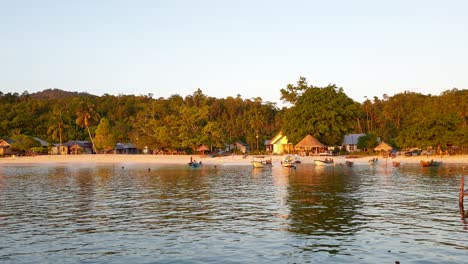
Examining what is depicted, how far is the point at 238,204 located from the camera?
1237 inches

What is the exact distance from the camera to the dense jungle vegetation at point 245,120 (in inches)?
3329

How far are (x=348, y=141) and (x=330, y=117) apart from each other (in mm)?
21453

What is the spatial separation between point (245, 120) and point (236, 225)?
10324 cm

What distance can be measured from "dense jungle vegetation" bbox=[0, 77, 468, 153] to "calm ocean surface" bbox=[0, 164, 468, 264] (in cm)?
4458

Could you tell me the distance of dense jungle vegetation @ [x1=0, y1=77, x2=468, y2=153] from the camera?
84.6 metres

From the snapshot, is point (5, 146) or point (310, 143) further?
point (5, 146)

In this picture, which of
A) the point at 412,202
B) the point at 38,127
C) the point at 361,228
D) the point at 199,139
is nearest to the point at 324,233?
the point at 361,228

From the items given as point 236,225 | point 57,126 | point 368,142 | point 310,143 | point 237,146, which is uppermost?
point 57,126

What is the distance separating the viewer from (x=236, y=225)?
2380cm

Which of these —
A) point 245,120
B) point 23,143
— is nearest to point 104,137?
point 23,143

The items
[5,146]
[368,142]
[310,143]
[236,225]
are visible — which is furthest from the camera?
[5,146]

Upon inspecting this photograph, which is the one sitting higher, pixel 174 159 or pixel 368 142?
pixel 368 142

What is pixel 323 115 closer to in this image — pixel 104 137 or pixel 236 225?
pixel 104 137

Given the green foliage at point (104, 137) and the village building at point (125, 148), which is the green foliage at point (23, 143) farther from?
the village building at point (125, 148)
